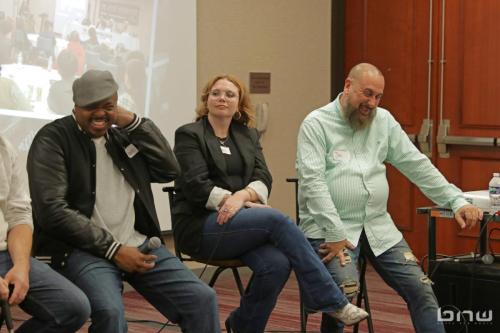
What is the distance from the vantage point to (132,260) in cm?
319

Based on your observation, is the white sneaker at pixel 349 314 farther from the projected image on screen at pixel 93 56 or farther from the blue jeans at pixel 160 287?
the projected image on screen at pixel 93 56

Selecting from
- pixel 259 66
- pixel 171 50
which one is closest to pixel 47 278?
pixel 171 50

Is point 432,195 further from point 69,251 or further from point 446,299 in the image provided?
point 69,251

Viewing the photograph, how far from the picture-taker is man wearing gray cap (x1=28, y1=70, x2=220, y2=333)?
3.14 meters

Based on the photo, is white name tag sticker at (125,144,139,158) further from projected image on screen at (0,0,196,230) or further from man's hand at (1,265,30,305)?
projected image on screen at (0,0,196,230)

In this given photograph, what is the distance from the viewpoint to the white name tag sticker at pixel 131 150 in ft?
11.1

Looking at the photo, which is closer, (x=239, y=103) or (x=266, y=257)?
(x=266, y=257)

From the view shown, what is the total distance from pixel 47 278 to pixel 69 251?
0.20 metres

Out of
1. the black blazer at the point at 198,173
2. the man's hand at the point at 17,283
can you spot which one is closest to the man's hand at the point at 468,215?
the black blazer at the point at 198,173

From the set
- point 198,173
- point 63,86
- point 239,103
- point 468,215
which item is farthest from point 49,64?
point 468,215

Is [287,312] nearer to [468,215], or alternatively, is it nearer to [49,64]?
[468,215]

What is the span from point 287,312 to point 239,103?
4.52ft

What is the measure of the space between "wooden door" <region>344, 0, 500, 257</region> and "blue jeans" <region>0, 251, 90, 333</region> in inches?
134

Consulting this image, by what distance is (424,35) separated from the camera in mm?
5984
